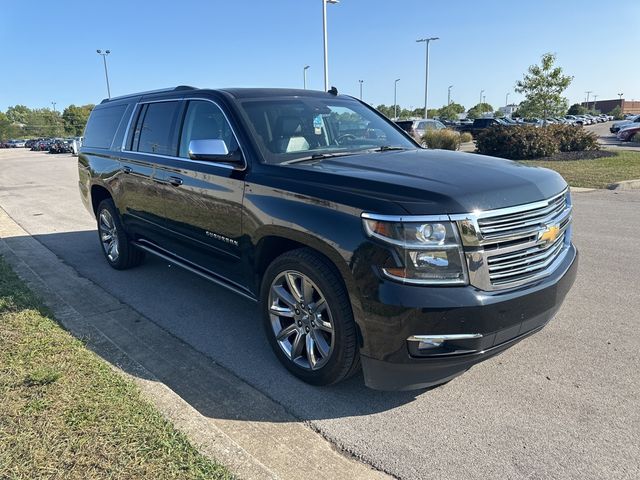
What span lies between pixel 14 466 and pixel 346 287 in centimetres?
189

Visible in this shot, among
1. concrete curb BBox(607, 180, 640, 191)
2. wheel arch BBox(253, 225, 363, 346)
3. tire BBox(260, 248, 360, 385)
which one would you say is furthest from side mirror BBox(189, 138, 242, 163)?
concrete curb BBox(607, 180, 640, 191)

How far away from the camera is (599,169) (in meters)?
14.9

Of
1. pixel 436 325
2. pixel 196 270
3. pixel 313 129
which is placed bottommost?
pixel 196 270

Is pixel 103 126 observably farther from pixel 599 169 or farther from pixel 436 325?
pixel 599 169

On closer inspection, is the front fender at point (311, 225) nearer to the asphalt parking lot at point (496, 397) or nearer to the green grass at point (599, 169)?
the asphalt parking lot at point (496, 397)

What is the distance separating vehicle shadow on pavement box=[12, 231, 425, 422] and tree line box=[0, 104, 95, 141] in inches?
4206

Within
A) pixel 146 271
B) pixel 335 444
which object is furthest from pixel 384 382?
pixel 146 271

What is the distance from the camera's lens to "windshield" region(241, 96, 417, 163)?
3.78 metres

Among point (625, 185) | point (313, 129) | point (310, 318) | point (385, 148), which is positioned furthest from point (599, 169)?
point (310, 318)

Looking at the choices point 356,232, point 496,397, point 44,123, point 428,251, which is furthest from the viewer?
point 44,123

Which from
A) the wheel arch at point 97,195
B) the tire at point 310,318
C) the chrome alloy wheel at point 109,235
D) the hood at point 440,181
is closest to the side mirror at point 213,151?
the hood at point 440,181

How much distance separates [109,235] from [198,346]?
117 inches

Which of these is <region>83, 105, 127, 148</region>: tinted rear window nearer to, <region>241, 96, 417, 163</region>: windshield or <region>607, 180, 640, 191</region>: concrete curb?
<region>241, 96, 417, 163</region>: windshield

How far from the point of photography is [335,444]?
2.79m
